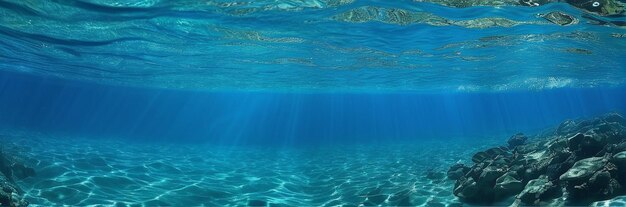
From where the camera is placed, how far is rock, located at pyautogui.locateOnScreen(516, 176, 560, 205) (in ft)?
28.9

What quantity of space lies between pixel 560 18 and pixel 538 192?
27.9 feet

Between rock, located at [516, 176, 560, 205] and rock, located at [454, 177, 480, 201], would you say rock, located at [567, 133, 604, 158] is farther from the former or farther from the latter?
rock, located at [454, 177, 480, 201]

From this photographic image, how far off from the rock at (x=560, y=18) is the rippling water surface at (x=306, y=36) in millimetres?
280

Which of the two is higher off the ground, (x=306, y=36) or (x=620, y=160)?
(x=306, y=36)

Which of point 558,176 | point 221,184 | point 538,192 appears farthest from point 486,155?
point 221,184

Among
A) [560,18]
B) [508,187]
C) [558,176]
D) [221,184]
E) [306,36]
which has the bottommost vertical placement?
[558,176]

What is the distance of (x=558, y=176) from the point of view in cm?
944

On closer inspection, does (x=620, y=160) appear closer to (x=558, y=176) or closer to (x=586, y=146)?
(x=558, y=176)

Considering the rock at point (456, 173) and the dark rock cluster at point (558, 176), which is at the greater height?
the rock at point (456, 173)

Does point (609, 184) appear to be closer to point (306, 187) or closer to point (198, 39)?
point (306, 187)

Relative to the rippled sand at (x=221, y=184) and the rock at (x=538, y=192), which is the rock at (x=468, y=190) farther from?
the rock at (x=538, y=192)

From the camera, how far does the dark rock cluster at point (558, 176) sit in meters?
8.27

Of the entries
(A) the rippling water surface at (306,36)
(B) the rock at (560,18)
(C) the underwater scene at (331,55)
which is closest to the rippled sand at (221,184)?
(C) the underwater scene at (331,55)

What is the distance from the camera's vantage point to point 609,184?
8234 mm
